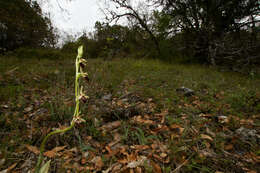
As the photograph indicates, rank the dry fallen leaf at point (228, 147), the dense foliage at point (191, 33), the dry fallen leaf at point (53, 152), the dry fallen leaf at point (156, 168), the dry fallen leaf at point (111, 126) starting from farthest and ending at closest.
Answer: the dense foliage at point (191, 33)
the dry fallen leaf at point (111, 126)
the dry fallen leaf at point (228, 147)
the dry fallen leaf at point (53, 152)
the dry fallen leaf at point (156, 168)

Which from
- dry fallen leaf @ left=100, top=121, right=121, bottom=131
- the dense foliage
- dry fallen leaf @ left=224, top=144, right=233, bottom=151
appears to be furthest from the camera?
the dense foliage

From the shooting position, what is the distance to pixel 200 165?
3.80 ft

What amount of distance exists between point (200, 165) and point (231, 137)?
0.74m

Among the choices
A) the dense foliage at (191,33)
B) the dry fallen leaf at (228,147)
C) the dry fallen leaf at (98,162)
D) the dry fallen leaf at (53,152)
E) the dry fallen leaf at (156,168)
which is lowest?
the dry fallen leaf at (228,147)

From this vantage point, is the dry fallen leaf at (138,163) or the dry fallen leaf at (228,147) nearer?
the dry fallen leaf at (138,163)

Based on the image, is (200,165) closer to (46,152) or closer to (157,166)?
(157,166)

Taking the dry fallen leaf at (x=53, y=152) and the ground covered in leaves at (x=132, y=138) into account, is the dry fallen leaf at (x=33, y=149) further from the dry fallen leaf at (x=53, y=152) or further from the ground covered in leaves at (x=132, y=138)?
the dry fallen leaf at (x=53, y=152)

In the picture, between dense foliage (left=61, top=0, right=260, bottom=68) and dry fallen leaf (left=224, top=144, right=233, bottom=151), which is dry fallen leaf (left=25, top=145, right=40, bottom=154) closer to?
dry fallen leaf (left=224, top=144, right=233, bottom=151)

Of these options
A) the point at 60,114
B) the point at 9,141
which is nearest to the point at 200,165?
the point at 60,114

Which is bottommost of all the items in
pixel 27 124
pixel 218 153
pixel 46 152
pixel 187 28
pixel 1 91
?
pixel 218 153

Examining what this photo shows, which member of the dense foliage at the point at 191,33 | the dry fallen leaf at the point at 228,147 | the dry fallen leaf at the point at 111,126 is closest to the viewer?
the dry fallen leaf at the point at 228,147

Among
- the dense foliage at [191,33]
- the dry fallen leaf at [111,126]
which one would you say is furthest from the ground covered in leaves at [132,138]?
the dense foliage at [191,33]

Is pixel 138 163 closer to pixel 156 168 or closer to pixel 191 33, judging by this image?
pixel 156 168

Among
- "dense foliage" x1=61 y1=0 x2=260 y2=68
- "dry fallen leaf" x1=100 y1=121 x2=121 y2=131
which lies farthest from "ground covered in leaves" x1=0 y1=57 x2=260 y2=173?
"dense foliage" x1=61 y1=0 x2=260 y2=68
